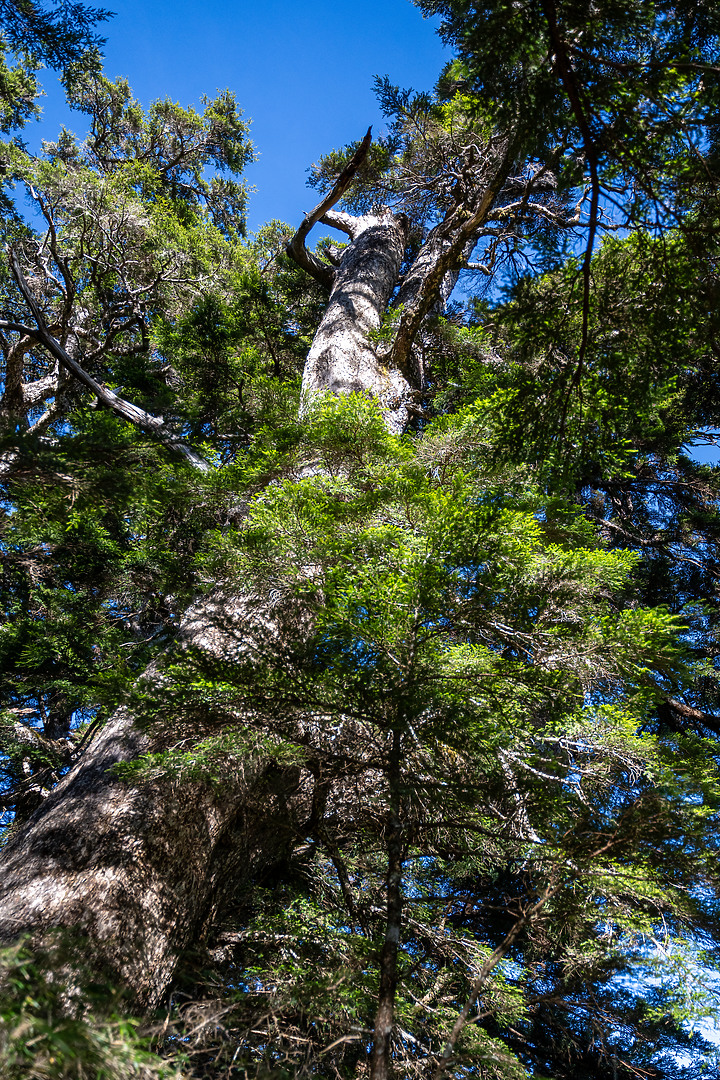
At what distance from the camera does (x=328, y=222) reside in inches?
401

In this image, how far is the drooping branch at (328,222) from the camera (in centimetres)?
639

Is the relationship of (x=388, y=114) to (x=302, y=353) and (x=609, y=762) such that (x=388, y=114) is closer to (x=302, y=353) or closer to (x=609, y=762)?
(x=302, y=353)

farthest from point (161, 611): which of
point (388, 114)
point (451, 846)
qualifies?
point (388, 114)

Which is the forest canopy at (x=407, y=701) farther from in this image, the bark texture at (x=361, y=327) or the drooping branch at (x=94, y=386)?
the bark texture at (x=361, y=327)

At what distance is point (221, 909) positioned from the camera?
360 cm

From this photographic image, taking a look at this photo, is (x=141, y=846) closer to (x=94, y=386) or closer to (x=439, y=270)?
(x=94, y=386)

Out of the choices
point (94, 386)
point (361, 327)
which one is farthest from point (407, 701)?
point (361, 327)

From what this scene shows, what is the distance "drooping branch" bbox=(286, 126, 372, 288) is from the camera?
6.39m

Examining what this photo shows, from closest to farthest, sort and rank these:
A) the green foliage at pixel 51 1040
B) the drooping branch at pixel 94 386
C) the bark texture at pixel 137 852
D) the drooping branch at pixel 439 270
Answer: the green foliage at pixel 51 1040
the bark texture at pixel 137 852
the drooping branch at pixel 94 386
the drooping branch at pixel 439 270

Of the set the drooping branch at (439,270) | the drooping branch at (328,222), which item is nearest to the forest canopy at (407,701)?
the drooping branch at (439,270)

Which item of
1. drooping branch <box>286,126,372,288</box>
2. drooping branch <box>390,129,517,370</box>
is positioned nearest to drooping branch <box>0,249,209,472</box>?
drooping branch <box>390,129,517,370</box>

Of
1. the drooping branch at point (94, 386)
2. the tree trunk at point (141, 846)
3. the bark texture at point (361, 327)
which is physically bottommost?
the tree trunk at point (141, 846)

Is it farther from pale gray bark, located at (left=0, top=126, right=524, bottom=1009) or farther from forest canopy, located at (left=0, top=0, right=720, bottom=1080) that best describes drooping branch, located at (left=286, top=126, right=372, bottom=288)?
pale gray bark, located at (left=0, top=126, right=524, bottom=1009)

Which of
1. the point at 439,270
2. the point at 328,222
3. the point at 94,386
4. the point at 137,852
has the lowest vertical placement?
the point at 137,852
